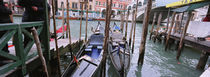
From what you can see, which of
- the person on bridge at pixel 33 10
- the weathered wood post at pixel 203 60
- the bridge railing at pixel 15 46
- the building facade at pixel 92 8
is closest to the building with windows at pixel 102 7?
the building facade at pixel 92 8

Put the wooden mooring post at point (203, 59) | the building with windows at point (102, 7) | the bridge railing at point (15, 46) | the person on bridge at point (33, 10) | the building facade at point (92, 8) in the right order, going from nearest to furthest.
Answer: the bridge railing at point (15, 46)
the person on bridge at point (33, 10)
the wooden mooring post at point (203, 59)
the building facade at point (92, 8)
the building with windows at point (102, 7)

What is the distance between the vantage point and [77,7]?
3553 centimetres

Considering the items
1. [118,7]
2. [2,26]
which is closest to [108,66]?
[2,26]

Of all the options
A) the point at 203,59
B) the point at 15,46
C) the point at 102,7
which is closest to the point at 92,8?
the point at 102,7

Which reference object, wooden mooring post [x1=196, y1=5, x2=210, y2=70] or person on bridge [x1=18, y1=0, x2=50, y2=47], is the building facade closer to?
wooden mooring post [x1=196, y1=5, x2=210, y2=70]

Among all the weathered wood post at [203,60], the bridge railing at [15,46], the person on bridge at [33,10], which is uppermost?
the person on bridge at [33,10]

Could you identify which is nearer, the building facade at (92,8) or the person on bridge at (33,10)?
the person on bridge at (33,10)

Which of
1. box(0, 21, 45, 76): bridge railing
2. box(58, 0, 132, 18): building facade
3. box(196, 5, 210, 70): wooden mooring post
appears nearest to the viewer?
box(0, 21, 45, 76): bridge railing

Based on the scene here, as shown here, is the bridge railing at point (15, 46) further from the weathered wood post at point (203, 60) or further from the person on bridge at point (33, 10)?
the weathered wood post at point (203, 60)

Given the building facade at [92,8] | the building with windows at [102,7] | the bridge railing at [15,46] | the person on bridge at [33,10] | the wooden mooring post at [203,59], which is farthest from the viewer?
the building with windows at [102,7]

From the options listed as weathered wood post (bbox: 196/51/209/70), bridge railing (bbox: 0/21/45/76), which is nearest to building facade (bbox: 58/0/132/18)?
weathered wood post (bbox: 196/51/209/70)

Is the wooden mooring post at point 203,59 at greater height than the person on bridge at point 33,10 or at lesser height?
lesser

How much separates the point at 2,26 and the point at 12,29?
202 mm

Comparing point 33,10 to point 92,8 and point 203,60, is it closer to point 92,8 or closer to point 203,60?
point 203,60
